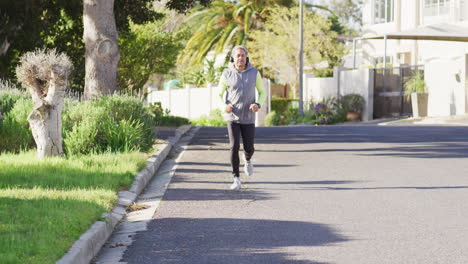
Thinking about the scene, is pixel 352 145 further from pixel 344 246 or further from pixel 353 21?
pixel 353 21

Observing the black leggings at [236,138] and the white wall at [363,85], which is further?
the white wall at [363,85]

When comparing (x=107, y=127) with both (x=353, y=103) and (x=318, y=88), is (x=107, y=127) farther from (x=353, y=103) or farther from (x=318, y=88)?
(x=318, y=88)

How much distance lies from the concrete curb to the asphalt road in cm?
33

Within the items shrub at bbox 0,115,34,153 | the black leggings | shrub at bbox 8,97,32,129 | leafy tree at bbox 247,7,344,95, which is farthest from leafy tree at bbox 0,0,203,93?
leafy tree at bbox 247,7,344,95

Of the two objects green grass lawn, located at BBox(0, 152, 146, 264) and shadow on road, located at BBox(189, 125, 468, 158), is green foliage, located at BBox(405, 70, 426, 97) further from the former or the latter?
green grass lawn, located at BBox(0, 152, 146, 264)

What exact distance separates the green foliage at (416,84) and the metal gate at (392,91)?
31 cm

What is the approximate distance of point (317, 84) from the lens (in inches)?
1423

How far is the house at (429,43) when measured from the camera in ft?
93.9

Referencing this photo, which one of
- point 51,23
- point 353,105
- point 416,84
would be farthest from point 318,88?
point 51,23

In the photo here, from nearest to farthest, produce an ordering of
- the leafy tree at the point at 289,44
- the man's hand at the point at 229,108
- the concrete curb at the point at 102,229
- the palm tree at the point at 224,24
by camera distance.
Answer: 1. the concrete curb at the point at 102,229
2. the man's hand at the point at 229,108
3. the palm tree at the point at 224,24
4. the leafy tree at the point at 289,44

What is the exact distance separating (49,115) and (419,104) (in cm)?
2040

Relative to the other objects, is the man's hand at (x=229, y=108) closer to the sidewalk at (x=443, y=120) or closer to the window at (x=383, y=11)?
the sidewalk at (x=443, y=120)

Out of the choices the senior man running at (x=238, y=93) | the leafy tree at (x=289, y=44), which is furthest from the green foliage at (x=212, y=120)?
the senior man running at (x=238, y=93)

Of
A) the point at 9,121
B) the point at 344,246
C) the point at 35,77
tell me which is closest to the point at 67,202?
the point at 344,246
